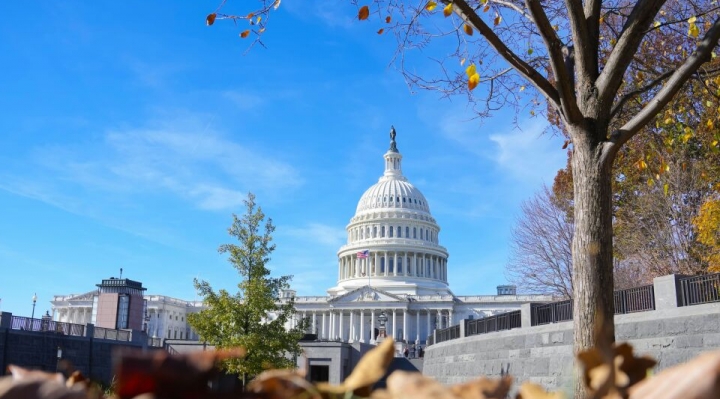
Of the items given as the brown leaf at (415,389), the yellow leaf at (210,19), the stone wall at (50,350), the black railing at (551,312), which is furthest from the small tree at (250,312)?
the brown leaf at (415,389)

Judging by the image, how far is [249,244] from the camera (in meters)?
36.1

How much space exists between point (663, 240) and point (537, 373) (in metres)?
12.3

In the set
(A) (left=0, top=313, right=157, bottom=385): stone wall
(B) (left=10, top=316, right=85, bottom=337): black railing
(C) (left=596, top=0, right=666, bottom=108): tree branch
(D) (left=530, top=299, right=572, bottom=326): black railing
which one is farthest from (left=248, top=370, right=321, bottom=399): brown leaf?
(B) (left=10, top=316, right=85, bottom=337): black railing

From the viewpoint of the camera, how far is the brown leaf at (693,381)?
760 mm

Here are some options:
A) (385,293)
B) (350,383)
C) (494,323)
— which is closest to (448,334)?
(494,323)

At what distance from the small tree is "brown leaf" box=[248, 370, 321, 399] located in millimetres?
31460

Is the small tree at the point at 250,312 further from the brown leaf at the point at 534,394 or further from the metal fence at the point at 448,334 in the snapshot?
the brown leaf at the point at 534,394

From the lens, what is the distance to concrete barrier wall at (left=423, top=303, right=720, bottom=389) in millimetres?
16688

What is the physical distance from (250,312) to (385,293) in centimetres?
7527

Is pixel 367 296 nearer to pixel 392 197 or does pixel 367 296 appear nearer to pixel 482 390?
pixel 392 197

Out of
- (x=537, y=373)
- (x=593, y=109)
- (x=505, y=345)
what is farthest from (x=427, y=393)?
(x=505, y=345)

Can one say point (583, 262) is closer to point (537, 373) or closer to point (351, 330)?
point (537, 373)

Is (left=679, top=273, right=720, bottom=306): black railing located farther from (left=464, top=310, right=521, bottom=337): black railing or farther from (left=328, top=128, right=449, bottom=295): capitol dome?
(left=328, top=128, right=449, bottom=295): capitol dome

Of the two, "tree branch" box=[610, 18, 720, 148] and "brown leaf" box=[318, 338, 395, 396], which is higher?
"tree branch" box=[610, 18, 720, 148]
